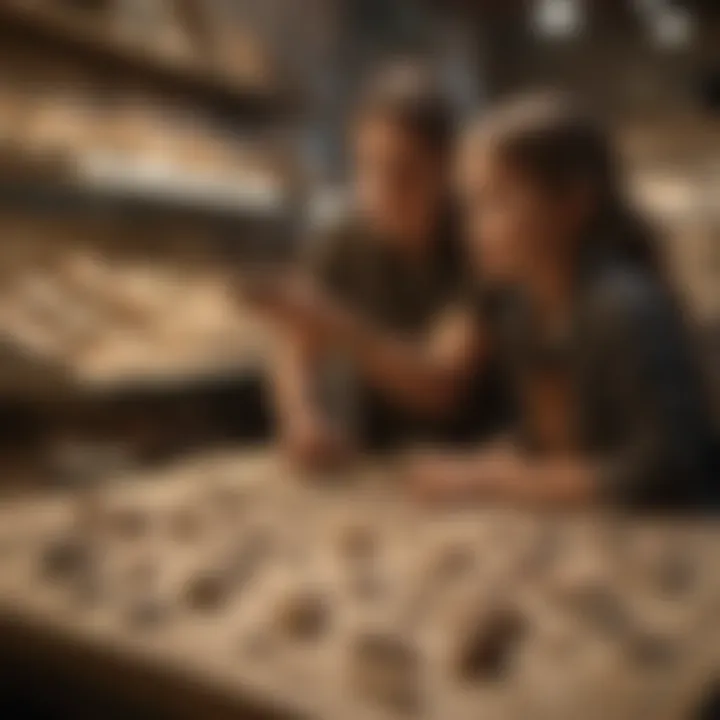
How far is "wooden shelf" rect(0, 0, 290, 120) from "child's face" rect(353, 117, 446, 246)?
15cm

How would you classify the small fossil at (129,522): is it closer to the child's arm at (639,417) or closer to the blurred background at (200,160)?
the blurred background at (200,160)

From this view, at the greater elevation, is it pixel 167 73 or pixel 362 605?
pixel 167 73

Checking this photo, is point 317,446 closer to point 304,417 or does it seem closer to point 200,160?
point 304,417

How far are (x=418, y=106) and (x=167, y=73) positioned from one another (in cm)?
25

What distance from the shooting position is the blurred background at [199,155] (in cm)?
60

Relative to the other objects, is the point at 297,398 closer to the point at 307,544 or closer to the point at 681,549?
the point at 307,544

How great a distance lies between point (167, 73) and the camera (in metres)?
0.77

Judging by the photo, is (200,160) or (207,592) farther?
(200,160)

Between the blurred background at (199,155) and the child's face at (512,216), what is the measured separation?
0.10 meters

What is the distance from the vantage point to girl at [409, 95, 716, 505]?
19.6 inches

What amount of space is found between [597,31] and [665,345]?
22 cm

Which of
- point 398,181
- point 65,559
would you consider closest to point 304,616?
point 65,559

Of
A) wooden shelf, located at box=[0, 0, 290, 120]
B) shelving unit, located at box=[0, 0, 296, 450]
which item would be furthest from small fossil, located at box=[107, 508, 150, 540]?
wooden shelf, located at box=[0, 0, 290, 120]

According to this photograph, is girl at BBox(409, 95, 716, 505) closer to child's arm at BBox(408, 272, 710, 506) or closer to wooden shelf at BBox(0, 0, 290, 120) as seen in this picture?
child's arm at BBox(408, 272, 710, 506)
